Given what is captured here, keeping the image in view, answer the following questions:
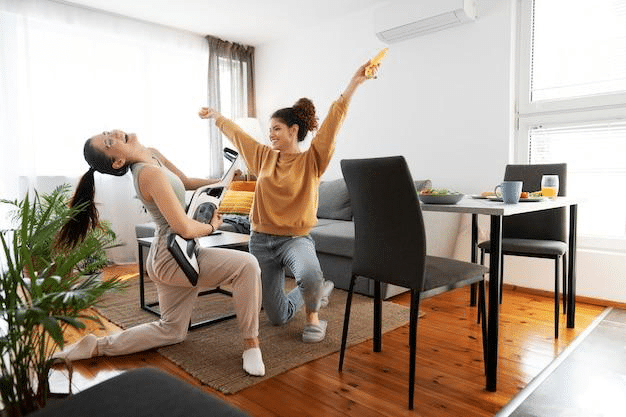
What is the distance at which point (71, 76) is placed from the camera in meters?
4.08

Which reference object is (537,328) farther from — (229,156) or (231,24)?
(231,24)

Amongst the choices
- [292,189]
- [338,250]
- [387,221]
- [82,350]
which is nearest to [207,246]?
[292,189]

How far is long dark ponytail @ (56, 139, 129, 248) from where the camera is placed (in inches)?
63.2

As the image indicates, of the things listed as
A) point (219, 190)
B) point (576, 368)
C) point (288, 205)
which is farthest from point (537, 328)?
point (219, 190)

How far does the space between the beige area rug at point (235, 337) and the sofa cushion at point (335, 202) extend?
0.85m

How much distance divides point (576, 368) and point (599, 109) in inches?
71.3

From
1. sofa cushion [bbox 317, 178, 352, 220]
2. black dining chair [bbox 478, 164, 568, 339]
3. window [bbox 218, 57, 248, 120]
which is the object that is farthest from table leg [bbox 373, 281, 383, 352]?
window [bbox 218, 57, 248, 120]

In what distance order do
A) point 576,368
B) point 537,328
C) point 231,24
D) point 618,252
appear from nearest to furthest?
point 576,368 < point 537,328 < point 618,252 < point 231,24

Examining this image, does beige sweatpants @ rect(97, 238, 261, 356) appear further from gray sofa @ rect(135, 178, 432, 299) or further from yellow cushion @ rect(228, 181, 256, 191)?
yellow cushion @ rect(228, 181, 256, 191)

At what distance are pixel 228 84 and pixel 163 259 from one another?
11.7 ft

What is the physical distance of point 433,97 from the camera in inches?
147

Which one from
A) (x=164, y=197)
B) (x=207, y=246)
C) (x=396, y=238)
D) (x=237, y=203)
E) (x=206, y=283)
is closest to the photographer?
(x=396, y=238)

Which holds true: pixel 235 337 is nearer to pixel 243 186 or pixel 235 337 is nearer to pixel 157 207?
pixel 157 207

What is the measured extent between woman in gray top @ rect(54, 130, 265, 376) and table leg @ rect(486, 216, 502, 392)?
2.95ft
